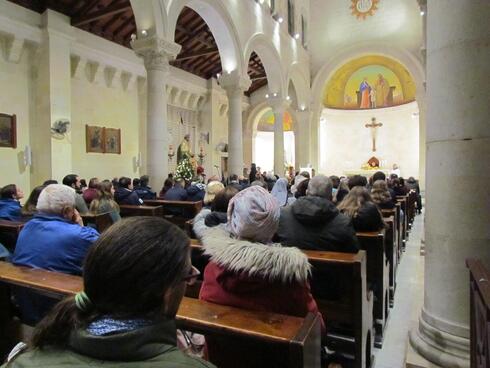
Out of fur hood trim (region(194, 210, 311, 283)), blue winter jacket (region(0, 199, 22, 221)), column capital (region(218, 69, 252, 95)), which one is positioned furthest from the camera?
column capital (region(218, 69, 252, 95))

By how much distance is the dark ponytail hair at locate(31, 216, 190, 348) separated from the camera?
0.86 meters

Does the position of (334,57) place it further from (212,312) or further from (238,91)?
(212,312)

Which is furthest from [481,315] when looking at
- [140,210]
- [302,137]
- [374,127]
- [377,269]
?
[374,127]

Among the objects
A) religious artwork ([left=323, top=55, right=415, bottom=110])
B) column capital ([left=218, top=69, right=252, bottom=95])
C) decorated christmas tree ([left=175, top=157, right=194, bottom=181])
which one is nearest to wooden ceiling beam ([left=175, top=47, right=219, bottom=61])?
column capital ([left=218, top=69, right=252, bottom=95])

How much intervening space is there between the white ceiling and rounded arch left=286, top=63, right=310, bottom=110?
4.33 ft

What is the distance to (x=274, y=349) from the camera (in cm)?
134

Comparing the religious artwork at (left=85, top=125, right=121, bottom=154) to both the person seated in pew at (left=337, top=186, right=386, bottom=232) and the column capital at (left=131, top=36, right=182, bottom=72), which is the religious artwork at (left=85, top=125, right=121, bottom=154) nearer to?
the column capital at (left=131, top=36, right=182, bottom=72)

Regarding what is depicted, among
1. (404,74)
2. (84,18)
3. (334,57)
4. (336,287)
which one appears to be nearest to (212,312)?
(336,287)

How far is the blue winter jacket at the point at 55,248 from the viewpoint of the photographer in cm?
230

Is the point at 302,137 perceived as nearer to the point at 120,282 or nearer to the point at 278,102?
the point at 278,102

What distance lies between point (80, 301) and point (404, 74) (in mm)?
20870

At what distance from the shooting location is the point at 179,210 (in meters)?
6.63

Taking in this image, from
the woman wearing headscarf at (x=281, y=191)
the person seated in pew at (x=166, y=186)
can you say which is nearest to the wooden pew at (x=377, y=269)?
the woman wearing headscarf at (x=281, y=191)

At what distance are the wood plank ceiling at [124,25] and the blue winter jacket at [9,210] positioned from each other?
7.27 metres
